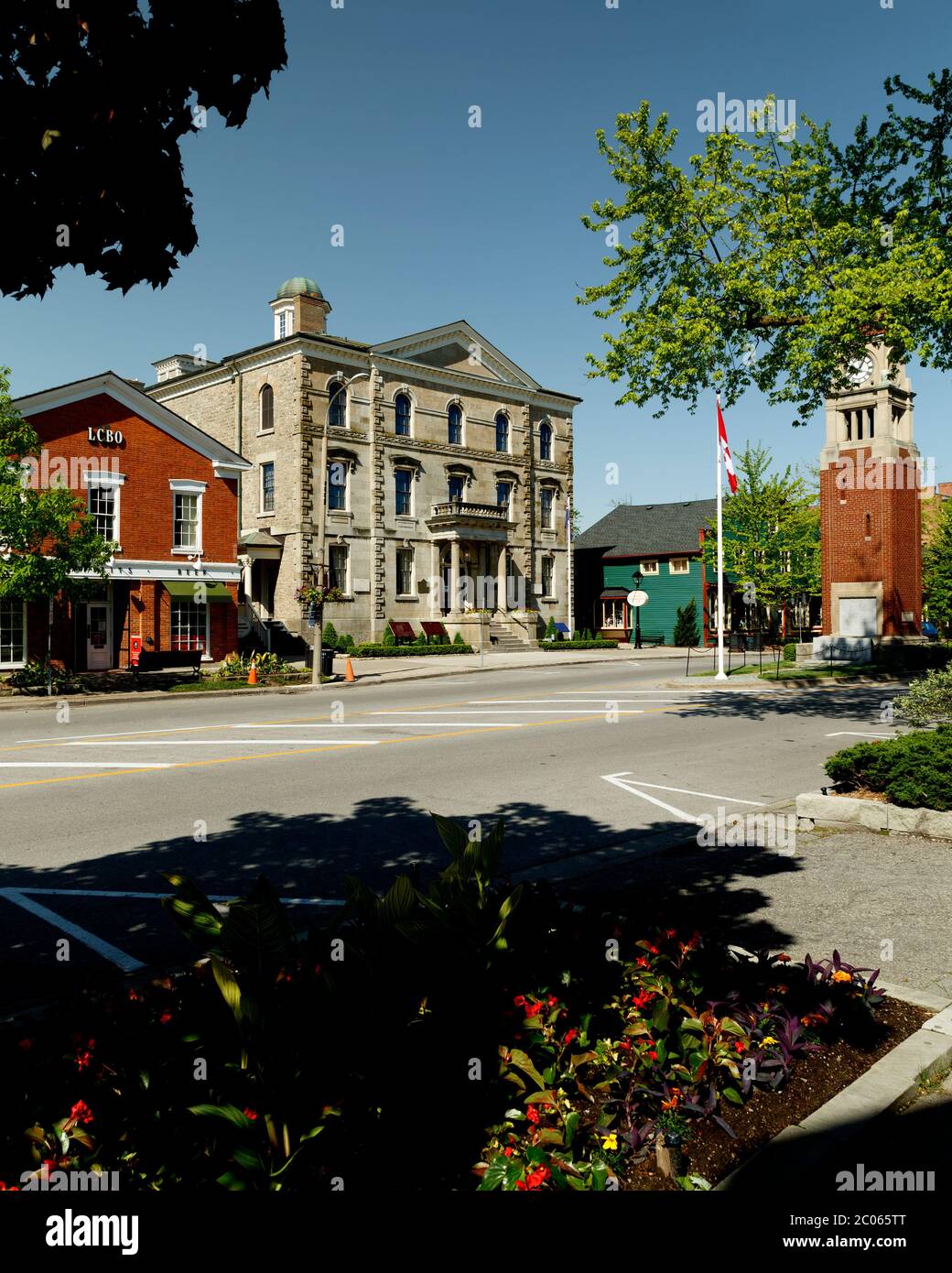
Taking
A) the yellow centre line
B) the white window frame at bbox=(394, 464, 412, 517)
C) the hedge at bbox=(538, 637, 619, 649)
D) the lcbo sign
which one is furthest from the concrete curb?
the hedge at bbox=(538, 637, 619, 649)

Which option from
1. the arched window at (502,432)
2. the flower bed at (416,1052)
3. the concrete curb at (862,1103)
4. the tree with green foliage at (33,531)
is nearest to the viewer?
the flower bed at (416,1052)

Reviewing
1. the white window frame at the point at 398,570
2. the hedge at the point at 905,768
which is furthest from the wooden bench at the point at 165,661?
the hedge at the point at 905,768

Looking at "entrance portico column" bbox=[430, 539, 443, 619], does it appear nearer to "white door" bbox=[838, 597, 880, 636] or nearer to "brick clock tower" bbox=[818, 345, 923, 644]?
"brick clock tower" bbox=[818, 345, 923, 644]

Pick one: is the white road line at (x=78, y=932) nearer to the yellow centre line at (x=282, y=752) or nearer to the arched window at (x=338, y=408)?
the yellow centre line at (x=282, y=752)

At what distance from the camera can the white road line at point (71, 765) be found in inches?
492

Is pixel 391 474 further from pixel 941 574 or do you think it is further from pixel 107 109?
pixel 107 109

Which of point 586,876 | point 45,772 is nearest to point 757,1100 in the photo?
point 586,876

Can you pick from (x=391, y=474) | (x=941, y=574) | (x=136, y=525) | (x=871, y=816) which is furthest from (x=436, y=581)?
(x=871, y=816)

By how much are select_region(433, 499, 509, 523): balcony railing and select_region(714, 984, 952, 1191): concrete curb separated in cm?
4201

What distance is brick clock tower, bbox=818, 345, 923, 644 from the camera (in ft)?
106

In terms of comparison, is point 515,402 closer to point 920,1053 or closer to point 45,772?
point 45,772

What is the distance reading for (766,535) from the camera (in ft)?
168

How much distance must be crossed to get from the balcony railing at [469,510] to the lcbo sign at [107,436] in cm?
1820
